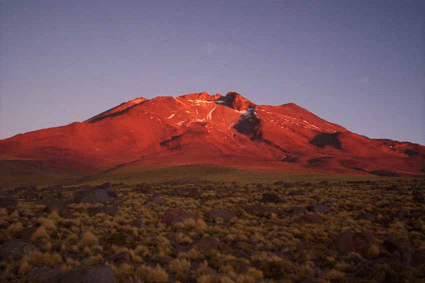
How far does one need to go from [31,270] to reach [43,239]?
3.59 metres

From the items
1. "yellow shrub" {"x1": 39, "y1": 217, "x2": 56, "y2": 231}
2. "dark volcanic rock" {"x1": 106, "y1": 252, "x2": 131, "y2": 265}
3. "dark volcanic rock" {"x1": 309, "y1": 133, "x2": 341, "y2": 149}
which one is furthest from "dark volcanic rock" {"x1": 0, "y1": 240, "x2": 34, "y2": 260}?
"dark volcanic rock" {"x1": 309, "y1": 133, "x2": 341, "y2": 149}

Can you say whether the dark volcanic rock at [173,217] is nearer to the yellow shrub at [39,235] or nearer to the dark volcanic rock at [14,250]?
the yellow shrub at [39,235]

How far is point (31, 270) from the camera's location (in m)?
9.19

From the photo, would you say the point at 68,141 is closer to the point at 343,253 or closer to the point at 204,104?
the point at 204,104

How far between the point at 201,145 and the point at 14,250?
116962 millimetres

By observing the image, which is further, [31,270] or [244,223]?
[244,223]

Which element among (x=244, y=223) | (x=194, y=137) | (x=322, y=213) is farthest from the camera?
(x=194, y=137)

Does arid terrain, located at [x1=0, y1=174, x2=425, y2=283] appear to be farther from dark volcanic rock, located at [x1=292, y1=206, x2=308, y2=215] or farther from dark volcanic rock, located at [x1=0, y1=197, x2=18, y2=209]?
dark volcanic rock, located at [x1=0, y1=197, x2=18, y2=209]

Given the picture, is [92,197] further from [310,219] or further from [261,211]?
[310,219]

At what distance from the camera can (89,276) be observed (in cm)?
801

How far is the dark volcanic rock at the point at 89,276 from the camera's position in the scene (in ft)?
26.1

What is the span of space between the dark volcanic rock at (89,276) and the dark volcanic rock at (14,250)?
11.8 feet

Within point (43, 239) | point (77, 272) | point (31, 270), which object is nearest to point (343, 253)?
point (77, 272)

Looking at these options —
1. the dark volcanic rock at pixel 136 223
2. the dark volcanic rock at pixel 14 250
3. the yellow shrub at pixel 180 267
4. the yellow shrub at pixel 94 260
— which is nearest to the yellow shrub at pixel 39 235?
the dark volcanic rock at pixel 14 250
